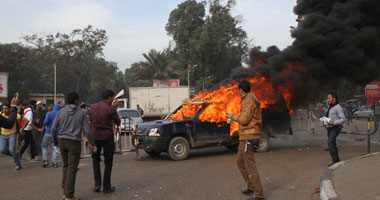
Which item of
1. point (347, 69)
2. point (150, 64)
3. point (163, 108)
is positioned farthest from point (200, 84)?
point (347, 69)

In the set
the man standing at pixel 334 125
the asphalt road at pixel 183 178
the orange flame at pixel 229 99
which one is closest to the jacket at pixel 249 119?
the asphalt road at pixel 183 178

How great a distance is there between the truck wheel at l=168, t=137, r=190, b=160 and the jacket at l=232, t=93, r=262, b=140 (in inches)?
170

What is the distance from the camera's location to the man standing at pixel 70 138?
5.65 metres

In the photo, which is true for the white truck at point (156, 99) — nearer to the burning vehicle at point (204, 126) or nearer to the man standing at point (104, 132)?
the burning vehicle at point (204, 126)

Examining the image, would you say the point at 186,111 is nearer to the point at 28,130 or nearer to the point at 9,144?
the point at 28,130

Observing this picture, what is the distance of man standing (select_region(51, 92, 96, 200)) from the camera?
18.5 feet

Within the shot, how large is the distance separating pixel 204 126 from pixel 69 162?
198 inches

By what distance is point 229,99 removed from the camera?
1024cm

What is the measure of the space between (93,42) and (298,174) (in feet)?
113

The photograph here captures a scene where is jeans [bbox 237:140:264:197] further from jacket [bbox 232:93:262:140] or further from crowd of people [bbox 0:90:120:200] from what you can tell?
crowd of people [bbox 0:90:120:200]

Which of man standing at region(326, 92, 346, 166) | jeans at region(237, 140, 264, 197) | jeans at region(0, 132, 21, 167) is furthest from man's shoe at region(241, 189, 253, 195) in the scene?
jeans at region(0, 132, 21, 167)

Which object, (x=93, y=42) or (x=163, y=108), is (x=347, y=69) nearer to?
(x=163, y=108)

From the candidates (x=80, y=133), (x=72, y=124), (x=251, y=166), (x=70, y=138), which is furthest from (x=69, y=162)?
(x=251, y=166)

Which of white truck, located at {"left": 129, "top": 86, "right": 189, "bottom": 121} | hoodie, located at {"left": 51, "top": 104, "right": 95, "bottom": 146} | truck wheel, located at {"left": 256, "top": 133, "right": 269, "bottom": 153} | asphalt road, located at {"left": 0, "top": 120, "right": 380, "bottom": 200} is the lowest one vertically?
asphalt road, located at {"left": 0, "top": 120, "right": 380, "bottom": 200}
